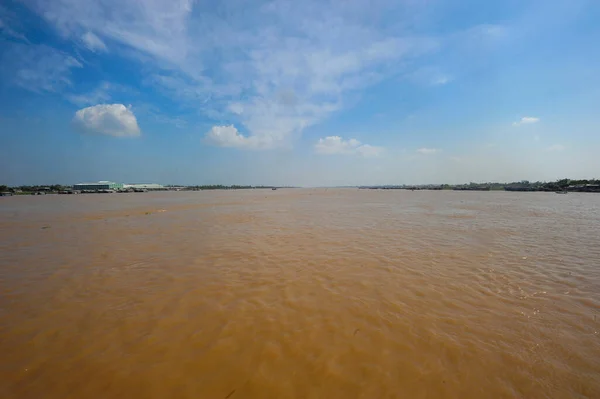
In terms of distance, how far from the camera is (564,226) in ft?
45.4

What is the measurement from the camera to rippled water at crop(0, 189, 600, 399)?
9.71ft

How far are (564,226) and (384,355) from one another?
17.7 metres

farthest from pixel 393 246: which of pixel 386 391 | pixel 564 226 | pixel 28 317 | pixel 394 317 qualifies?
pixel 564 226

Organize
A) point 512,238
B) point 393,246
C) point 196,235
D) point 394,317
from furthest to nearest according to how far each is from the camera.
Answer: point 196,235, point 512,238, point 393,246, point 394,317

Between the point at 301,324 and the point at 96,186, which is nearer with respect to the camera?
the point at 301,324

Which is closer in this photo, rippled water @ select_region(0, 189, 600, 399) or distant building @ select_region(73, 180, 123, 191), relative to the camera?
rippled water @ select_region(0, 189, 600, 399)

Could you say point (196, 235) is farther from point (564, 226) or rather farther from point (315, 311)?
point (564, 226)

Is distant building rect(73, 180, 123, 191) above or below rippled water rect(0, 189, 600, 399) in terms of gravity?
above

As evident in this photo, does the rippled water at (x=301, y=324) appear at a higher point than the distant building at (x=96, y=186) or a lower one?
lower

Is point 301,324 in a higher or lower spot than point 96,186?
lower

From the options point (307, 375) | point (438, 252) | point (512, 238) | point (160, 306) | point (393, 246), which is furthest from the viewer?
point (512, 238)

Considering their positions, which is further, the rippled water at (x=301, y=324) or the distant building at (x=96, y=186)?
the distant building at (x=96, y=186)

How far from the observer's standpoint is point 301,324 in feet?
13.8

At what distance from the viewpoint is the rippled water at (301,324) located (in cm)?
296
